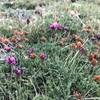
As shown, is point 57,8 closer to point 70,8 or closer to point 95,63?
point 70,8

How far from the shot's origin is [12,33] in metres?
3.92

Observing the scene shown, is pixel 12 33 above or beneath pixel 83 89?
above

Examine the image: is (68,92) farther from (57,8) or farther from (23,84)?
(57,8)

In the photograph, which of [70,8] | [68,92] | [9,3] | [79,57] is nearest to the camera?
[68,92]

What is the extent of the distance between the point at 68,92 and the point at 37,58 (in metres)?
0.54

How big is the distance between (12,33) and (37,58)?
97 centimetres

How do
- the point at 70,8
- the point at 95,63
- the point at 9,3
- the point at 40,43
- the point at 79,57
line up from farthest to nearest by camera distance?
1. the point at 9,3
2. the point at 70,8
3. the point at 40,43
4. the point at 79,57
5. the point at 95,63

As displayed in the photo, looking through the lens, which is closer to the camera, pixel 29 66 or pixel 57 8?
pixel 29 66

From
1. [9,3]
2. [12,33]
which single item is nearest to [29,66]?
[12,33]

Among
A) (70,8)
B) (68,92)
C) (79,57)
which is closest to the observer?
(68,92)

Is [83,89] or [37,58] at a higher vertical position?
[37,58]

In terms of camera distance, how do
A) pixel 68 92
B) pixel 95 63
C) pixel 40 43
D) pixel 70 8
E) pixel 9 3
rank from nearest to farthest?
1. pixel 68 92
2. pixel 95 63
3. pixel 40 43
4. pixel 70 8
5. pixel 9 3

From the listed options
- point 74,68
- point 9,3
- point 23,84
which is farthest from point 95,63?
point 9,3

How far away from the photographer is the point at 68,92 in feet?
8.82
